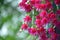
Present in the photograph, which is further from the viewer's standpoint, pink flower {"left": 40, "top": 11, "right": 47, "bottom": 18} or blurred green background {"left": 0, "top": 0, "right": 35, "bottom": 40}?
blurred green background {"left": 0, "top": 0, "right": 35, "bottom": 40}

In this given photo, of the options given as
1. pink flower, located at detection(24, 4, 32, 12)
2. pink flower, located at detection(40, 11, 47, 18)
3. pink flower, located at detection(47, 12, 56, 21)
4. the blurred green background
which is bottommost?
pink flower, located at detection(47, 12, 56, 21)

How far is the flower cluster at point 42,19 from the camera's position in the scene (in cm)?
137

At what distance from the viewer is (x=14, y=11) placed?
1751mm

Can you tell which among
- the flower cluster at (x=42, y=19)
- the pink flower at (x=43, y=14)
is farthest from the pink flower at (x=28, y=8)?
the pink flower at (x=43, y=14)

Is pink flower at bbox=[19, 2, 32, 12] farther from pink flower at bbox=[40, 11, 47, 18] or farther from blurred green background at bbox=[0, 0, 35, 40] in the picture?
blurred green background at bbox=[0, 0, 35, 40]

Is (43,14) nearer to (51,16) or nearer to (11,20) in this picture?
(51,16)

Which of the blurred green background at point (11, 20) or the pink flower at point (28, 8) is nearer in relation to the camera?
the pink flower at point (28, 8)

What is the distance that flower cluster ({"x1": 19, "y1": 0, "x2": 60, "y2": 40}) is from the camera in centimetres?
137

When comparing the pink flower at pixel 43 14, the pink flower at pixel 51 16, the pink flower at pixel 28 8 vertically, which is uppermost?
the pink flower at pixel 28 8

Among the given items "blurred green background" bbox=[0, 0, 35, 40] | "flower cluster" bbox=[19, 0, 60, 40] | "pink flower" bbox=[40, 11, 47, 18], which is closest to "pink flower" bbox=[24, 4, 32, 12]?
"flower cluster" bbox=[19, 0, 60, 40]

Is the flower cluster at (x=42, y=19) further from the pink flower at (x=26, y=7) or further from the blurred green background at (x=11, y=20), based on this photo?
the blurred green background at (x=11, y=20)

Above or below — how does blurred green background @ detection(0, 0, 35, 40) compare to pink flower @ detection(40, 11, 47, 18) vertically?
above

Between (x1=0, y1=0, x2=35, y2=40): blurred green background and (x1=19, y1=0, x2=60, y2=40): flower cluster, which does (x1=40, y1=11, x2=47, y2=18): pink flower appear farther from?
(x1=0, y1=0, x2=35, y2=40): blurred green background

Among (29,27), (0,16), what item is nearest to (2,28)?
(0,16)
